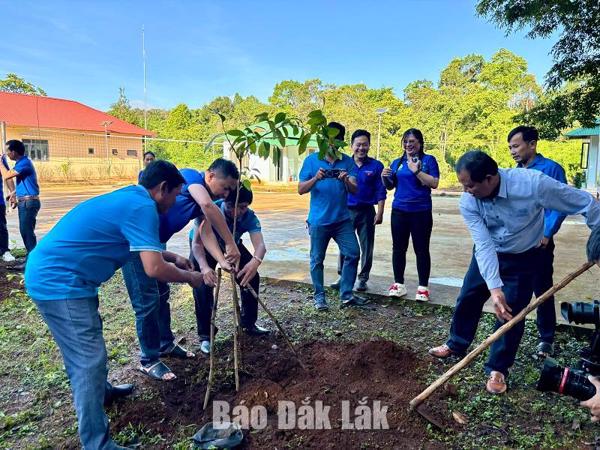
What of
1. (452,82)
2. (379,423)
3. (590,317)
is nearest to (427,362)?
(379,423)

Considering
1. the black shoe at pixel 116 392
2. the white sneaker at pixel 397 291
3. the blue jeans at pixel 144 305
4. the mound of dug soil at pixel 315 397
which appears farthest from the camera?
the white sneaker at pixel 397 291

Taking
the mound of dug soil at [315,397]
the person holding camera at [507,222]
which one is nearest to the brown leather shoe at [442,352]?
the mound of dug soil at [315,397]

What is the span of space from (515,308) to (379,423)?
1.13m

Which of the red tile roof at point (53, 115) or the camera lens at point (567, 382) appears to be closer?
the camera lens at point (567, 382)

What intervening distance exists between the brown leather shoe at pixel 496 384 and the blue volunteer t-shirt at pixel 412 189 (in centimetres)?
188

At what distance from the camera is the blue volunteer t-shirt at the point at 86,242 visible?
2.14 metres

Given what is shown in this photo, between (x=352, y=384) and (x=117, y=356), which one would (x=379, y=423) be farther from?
(x=117, y=356)

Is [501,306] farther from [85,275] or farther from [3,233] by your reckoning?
[3,233]

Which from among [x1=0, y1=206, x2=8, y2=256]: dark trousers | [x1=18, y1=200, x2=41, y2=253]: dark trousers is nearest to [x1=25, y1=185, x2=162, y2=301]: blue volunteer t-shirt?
[x1=18, y1=200, x2=41, y2=253]: dark trousers

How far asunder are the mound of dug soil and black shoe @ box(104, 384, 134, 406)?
3.9 inches

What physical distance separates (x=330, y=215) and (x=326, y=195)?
0.64 feet

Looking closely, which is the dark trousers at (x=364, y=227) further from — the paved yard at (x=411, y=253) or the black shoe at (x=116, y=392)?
the black shoe at (x=116, y=392)

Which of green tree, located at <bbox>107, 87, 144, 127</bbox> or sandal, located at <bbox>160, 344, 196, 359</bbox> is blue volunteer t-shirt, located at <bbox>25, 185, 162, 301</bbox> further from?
green tree, located at <bbox>107, 87, 144, 127</bbox>

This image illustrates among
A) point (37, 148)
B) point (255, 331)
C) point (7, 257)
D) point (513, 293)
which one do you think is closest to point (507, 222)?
point (513, 293)
